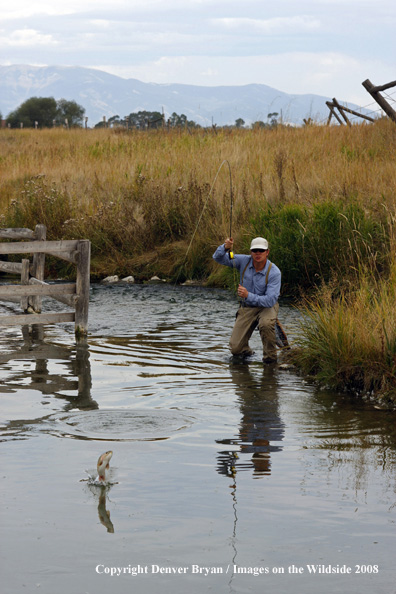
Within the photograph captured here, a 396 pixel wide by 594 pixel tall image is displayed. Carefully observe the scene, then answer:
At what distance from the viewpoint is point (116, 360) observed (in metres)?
9.88

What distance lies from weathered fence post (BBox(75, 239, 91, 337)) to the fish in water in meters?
5.96

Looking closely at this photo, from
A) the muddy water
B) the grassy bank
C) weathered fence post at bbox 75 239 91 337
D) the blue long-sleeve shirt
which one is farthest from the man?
weathered fence post at bbox 75 239 91 337

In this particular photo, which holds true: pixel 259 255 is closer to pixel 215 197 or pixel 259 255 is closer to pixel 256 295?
pixel 256 295

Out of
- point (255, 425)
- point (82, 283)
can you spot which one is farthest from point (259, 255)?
point (255, 425)

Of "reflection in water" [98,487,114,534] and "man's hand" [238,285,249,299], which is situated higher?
"man's hand" [238,285,249,299]

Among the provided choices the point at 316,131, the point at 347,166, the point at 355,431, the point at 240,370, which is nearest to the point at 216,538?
the point at 355,431

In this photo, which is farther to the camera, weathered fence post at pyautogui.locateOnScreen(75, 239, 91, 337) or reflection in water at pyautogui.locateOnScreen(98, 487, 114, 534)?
weathered fence post at pyautogui.locateOnScreen(75, 239, 91, 337)

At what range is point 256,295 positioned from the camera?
32.7 feet

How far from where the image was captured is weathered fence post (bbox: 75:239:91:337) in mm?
10977

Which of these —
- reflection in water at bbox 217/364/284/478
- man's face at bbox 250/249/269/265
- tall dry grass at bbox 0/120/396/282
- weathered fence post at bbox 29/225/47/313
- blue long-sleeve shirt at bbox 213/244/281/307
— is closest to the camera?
reflection in water at bbox 217/364/284/478

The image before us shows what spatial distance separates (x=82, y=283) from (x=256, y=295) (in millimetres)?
2485

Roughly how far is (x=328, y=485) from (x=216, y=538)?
116 centimetres

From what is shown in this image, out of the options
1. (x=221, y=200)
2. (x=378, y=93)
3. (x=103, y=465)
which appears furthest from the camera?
(x=378, y=93)

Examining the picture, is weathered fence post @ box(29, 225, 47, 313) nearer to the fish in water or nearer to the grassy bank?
A: the grassy bank
